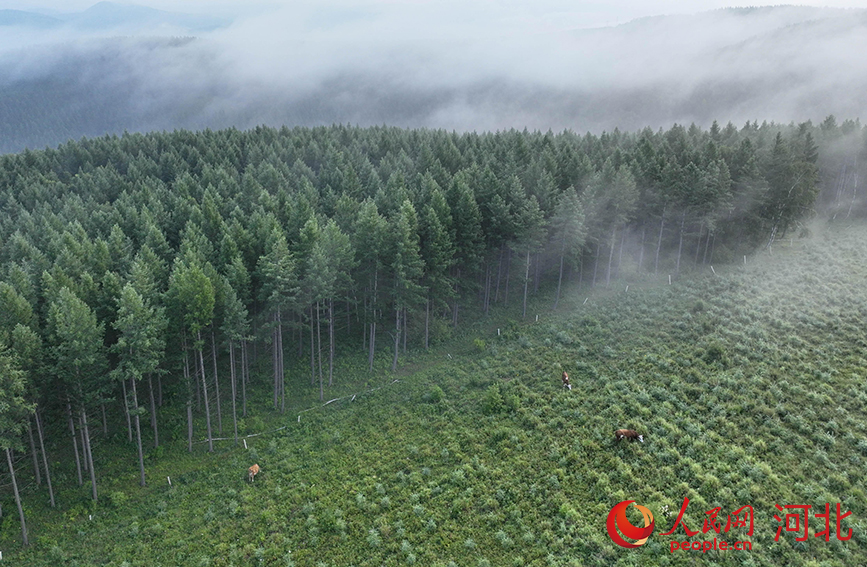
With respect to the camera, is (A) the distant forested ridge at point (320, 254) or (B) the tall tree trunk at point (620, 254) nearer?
(A) the distant forested ridge at point (320, 254)

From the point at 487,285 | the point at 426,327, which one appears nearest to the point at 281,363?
the point at 426,327

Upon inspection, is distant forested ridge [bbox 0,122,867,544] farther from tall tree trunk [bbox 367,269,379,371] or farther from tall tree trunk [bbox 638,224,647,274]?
tall tree trunk [bbox 367,269,379,371]

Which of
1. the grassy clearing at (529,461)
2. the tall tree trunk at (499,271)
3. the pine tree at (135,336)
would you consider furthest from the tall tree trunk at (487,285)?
the pine tree at (135,336)

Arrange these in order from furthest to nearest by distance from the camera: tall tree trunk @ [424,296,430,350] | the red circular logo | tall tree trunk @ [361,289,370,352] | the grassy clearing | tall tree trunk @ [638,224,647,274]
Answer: tall tree trunk @ [638,224,647,274], tall tree trunk @ [424,296,430,350], tall tree trunk @ [361,289,370,352], the grassy clearing, the red circular logo

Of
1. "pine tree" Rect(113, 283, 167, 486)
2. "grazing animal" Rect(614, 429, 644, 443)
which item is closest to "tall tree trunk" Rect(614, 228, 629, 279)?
"grazing animal" Rect(614, 429, 644, 443)

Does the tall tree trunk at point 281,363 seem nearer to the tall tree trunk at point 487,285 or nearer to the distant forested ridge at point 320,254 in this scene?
the distant forested ridge at point 320,254
